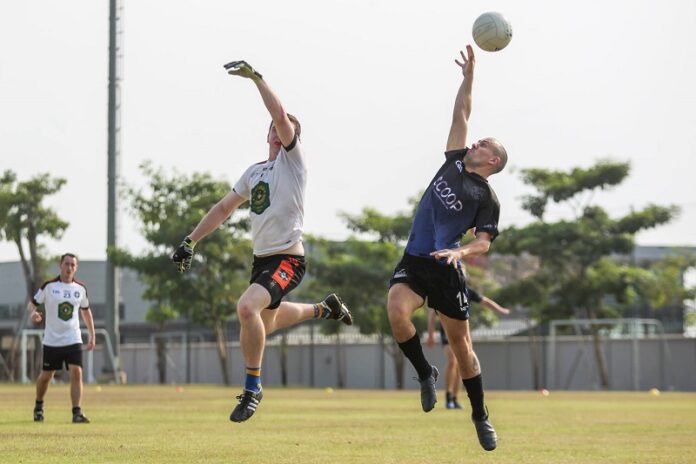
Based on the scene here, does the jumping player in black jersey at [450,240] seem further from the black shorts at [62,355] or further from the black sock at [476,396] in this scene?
the black shorts at [62,355]

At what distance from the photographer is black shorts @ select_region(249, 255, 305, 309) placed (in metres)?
11.9

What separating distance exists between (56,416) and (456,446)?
7.31 meters

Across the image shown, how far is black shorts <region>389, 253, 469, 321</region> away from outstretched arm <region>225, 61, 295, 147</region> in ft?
5.17

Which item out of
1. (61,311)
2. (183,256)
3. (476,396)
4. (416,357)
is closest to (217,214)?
(183,256)

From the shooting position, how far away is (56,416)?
18.8m

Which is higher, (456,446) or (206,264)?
(206,264)

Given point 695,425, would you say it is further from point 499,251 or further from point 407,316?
point 499,251

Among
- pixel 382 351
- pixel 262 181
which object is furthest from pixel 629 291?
pixel 262 181

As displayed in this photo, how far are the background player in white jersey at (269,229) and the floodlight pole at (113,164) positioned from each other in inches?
1436

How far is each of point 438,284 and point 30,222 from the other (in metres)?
42.9

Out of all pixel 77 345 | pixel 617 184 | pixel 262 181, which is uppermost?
pixel 617 184

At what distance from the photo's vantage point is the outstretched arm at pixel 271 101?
Answer: 11.0 metres

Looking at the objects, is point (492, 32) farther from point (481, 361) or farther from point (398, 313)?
point (481, 361)

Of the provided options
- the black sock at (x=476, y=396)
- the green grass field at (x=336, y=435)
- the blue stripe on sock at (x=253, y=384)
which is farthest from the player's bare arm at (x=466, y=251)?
the green grass field at (x=336, y=435)
